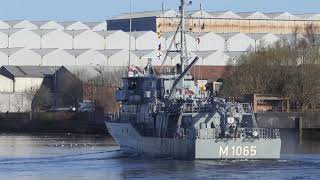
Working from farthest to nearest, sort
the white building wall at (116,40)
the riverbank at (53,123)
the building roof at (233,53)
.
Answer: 1. the white building wall at (116,40)
2. the building roof at (233,53)
3. the riverbank at (53,123)

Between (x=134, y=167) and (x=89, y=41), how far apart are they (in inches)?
3514

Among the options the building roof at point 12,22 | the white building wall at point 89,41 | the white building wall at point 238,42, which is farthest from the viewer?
the building roof at point 12,22

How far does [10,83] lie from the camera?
126 m

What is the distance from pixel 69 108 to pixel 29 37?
24.7 m

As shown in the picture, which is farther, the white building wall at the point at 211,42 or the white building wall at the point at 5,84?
the white building wall at the point at 211,42

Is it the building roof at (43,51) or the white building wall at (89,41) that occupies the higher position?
the white building wall at (89,41)

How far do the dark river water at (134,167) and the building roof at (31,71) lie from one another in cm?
6099

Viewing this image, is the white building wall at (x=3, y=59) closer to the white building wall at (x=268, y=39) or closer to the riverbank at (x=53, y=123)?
the riverbank at (x=53, y=123)

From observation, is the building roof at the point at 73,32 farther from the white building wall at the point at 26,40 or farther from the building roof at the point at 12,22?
the building roof at the point at 12,22

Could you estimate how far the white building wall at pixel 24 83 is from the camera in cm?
12581

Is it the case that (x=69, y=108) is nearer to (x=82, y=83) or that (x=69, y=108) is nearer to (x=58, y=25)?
(x=82, y=83)

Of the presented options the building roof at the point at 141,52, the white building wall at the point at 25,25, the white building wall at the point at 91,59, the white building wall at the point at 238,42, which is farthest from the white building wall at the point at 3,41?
the white building wall at the point at 238,42

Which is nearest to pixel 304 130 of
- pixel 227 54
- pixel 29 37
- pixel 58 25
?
pixel 227 54

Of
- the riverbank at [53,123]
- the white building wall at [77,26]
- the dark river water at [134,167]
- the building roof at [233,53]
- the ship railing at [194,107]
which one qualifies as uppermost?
the white building wall at [77,26]
